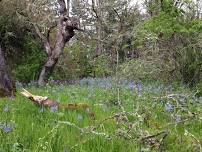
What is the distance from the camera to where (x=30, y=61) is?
15.9 metres

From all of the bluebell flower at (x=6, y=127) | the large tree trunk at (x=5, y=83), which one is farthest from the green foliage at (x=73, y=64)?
the bluebell flower at (x=6, y=127)

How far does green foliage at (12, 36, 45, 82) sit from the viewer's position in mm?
15273

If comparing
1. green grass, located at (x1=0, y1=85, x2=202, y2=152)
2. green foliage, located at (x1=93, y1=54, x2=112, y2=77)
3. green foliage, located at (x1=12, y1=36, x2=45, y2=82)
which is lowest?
green foliage, located at (x1=93, y1=54, x2=112, y2=77)

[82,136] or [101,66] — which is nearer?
[82,136]

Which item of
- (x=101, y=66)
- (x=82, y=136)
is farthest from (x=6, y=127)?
(x=101, y=66)

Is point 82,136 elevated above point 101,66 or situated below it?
above

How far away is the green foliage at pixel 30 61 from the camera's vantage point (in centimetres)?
1527

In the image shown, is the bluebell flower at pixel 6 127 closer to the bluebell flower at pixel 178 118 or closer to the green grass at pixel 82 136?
the green grass at pixel 82 136

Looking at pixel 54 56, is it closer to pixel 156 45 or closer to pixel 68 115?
→ pixel 156 45

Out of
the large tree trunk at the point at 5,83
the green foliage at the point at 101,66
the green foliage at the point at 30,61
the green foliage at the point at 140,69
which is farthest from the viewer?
the green foliage at the point at 101,66

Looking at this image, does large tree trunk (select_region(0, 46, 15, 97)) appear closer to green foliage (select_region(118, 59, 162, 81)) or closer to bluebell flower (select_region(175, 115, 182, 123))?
bluebell flower (select_region(175, 115, 182, 123))

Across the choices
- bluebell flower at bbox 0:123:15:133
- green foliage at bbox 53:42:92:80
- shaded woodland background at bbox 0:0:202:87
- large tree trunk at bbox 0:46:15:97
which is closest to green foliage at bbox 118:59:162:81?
Result: shaded woodland background at bbox 0:0:202:87

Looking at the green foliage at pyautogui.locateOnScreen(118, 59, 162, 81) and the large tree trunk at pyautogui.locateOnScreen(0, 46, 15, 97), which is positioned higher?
the large tree trunk at pyautogui.locateOnScreen(0, 46, 15, 97)

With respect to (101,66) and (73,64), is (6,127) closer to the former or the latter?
(73,64)
